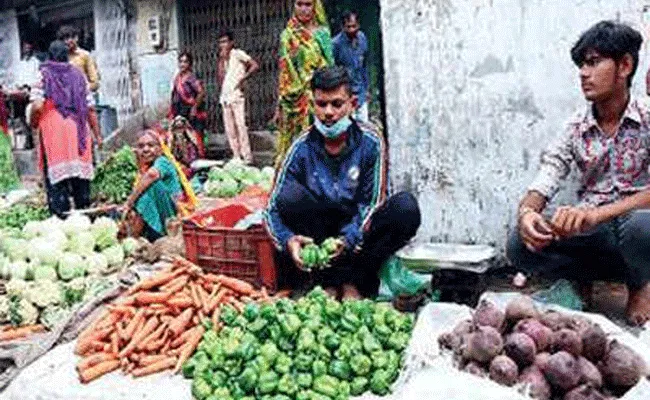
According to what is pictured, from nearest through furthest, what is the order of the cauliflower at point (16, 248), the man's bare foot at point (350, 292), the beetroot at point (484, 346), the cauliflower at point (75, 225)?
the beetroot at point (484, 346) → the man's bare foot at point (350, 292) → the cauliflower at point (16, 248) → the cauliflower at point (75, 225)

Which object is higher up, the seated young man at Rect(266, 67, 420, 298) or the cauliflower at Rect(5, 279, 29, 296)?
the seated young man at Rect(266, 67, 420, 298)

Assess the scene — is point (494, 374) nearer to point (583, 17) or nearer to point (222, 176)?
point (583, 17)

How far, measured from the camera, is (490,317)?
3.08 m

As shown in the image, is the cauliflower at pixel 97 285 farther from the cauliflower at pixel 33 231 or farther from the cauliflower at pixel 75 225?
the cauliflower at pixel 33 231

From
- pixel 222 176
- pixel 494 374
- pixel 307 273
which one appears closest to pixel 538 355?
pixel 494 374

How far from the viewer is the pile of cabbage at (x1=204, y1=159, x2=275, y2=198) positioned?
24.9ft

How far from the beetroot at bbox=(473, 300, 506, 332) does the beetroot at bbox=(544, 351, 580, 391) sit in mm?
267

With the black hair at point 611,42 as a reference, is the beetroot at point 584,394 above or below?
Result: below

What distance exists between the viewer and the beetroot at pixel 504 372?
111 inches

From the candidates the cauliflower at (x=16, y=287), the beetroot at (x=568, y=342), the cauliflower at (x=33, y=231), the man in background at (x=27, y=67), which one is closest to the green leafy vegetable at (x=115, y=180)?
the cauliflower at (x=33, y=231)

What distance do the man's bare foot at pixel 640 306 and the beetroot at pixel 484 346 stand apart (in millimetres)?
1097

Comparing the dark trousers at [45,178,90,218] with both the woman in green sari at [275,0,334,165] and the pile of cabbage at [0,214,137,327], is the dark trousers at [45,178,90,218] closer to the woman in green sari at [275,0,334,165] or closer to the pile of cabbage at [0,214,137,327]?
the pile of cabbage at [0,214,137,327]

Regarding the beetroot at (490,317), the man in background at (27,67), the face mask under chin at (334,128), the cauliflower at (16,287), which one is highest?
the man in background at (27,67)

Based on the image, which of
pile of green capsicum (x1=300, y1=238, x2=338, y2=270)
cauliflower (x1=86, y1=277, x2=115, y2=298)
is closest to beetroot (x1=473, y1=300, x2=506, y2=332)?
pile of green capsicum (x1=300, y1=238, x2=338, y2=270)
